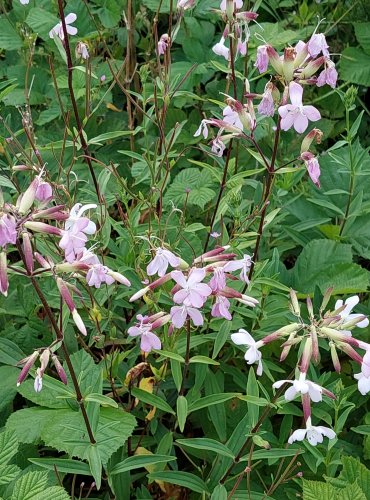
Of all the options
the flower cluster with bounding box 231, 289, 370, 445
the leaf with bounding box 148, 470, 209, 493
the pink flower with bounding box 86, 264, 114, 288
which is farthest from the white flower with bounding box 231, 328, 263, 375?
the leaf with bounding box 148, 470, 209, 493

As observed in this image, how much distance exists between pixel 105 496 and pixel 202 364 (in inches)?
16.7

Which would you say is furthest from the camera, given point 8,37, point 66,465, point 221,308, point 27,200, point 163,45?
point 8,37

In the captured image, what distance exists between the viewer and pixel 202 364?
1.77m

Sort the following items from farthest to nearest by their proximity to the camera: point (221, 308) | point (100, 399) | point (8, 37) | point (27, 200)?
point (8, 37) → point (100, 399) → point (221, 308) → point (27, 200)

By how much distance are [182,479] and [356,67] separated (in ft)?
6.76

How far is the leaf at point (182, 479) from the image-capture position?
1.64 meters

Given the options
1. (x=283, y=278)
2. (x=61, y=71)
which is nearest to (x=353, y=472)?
(x=283, y=278)

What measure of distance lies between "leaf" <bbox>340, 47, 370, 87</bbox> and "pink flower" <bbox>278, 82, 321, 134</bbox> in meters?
1.59

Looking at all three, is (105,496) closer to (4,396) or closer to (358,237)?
(4,396)

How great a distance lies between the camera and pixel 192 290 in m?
1.27

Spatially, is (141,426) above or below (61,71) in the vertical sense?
below

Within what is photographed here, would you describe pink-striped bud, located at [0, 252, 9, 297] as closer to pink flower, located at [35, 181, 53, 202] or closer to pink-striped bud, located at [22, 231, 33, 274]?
pink-striped bud, located at [22, 231, 33, 274]

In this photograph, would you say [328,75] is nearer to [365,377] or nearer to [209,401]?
[365,377]

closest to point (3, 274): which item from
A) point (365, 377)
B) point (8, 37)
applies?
point (365, 377)
